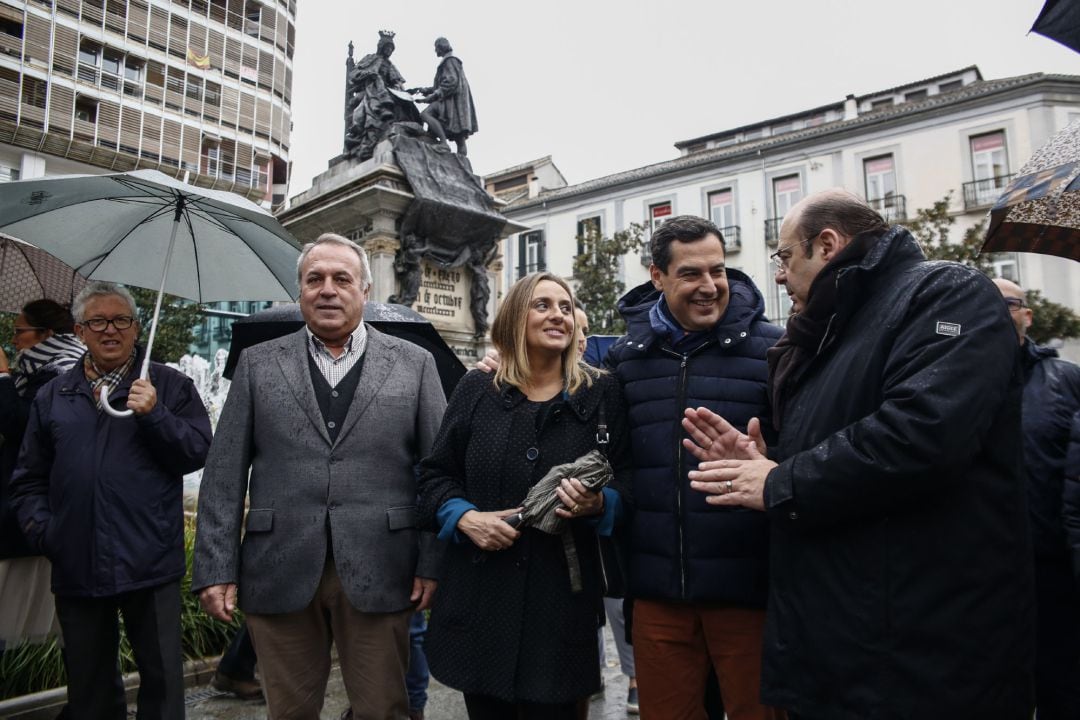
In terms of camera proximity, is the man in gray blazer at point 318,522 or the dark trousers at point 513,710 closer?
the dark trousers at point 513,710

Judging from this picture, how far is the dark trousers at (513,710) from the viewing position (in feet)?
7.47

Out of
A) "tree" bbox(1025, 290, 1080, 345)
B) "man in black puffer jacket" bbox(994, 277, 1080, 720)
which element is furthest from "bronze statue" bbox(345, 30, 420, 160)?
"tree" bbox(1025, 290, 1080, 345)

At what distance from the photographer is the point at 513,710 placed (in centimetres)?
239

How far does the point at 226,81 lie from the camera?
32.2 m

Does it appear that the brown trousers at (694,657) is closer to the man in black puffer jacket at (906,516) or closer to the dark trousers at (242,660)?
the man in black puffer jacket at (906,516)

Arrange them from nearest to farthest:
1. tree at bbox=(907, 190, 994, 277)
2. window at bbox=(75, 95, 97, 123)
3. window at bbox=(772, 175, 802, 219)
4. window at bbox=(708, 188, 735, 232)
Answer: tree at bbox=(907, 190, 994, 277) < window at bbox=(772, 175, 802, 219) < window at bbox=(75, 95, 97, 123) < window at bbox=(708, 188, 735, 232)

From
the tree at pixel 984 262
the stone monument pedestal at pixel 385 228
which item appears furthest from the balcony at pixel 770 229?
the stone monument pedestal at pixel 385 228

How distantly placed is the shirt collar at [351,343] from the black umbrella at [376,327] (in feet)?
3.19

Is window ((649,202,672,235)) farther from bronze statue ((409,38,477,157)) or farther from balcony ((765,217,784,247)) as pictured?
bronze statue ((409,38,477,157))

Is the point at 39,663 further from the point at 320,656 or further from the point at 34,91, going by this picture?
the point at 34,91

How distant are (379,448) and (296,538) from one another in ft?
1.32

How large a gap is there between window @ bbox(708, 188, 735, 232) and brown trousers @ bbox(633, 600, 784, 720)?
1111 inches

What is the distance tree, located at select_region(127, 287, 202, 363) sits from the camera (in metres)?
16.1

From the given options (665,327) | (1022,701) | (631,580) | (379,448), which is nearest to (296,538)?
(379,448)
